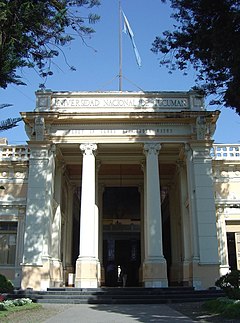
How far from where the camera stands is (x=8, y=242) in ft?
66.4

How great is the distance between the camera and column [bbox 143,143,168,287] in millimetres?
17812

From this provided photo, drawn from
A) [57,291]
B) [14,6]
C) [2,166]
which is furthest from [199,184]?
[14,6]

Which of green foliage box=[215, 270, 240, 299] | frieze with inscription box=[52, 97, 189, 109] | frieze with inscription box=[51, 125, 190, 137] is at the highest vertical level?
frieze with inscription box=[52, 97, 189, 109]

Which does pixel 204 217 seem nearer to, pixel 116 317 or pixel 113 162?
pixel 113 162

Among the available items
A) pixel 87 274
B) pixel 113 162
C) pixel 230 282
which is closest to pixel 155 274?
pixel 87 274

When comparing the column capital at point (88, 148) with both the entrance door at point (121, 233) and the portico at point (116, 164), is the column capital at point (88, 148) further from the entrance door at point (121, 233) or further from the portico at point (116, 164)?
the entrance door at point (121, 233)

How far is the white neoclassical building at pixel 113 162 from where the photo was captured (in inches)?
714

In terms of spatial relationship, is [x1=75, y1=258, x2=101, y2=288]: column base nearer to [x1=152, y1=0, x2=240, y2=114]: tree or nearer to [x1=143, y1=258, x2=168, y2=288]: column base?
[x1=143, y1=258, x2=168, y2=288]: column base

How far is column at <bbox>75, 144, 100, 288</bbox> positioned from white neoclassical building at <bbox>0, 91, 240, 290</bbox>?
4 centimetres

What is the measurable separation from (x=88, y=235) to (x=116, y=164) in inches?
232

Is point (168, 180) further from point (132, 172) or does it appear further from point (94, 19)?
point (94, 19)

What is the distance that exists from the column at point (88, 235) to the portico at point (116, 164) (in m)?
0.04

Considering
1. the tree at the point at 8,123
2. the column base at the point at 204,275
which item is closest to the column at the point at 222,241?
the column base at the point at 204,275

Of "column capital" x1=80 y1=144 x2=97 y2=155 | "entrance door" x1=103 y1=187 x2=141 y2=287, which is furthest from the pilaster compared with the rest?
"entrance door" x1=103 y1=187 x2=141 y2=287
